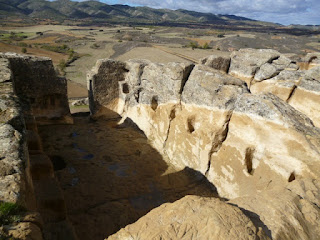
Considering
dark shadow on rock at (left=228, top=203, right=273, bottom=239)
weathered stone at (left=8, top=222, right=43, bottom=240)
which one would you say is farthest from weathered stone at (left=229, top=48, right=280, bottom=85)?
weathered stone at (left=8, top=222, right=43, bottom=240)

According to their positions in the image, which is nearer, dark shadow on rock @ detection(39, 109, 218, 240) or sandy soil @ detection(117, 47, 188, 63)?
dark shadow on rock @ detection(39, 109, 218, 240)

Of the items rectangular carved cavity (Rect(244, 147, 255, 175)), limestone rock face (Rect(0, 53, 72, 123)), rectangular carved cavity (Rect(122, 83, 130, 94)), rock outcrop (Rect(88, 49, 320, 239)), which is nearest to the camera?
rock outcrop (Rect(88, 49, 320, 239))

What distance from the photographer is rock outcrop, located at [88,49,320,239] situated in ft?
15.6

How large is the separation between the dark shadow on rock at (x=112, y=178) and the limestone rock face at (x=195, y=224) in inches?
108

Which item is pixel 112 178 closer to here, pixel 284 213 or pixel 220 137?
pixel 220 137

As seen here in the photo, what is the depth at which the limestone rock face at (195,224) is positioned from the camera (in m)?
3.49

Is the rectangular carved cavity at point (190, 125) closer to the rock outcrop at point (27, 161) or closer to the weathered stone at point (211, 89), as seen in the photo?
the weathered stone at point (211, 89)

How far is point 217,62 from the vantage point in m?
12.4

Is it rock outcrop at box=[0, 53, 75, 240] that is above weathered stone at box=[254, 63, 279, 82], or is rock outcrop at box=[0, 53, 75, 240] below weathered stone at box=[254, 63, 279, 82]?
below

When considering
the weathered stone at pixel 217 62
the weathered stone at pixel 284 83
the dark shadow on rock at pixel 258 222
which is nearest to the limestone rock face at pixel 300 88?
the weathered stone at pixel 284 83

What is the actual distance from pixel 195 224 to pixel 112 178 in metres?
5.19

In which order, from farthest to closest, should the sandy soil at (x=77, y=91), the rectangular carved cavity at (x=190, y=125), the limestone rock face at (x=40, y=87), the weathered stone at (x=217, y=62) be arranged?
the sandy soil at (x=77, y=91) → the weathered stone at (x=217, y=62) → the limestone rock face at (x=40, y=87) → the rectangular carved cavity at (x=190, y=125)

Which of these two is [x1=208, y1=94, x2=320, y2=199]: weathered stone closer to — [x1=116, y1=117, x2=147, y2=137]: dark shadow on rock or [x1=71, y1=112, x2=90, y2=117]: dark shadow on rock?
[x1=116, y1=117, x2=147, y2=137]: dark shadow on rock

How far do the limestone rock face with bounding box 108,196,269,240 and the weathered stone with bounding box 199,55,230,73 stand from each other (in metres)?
9.06
